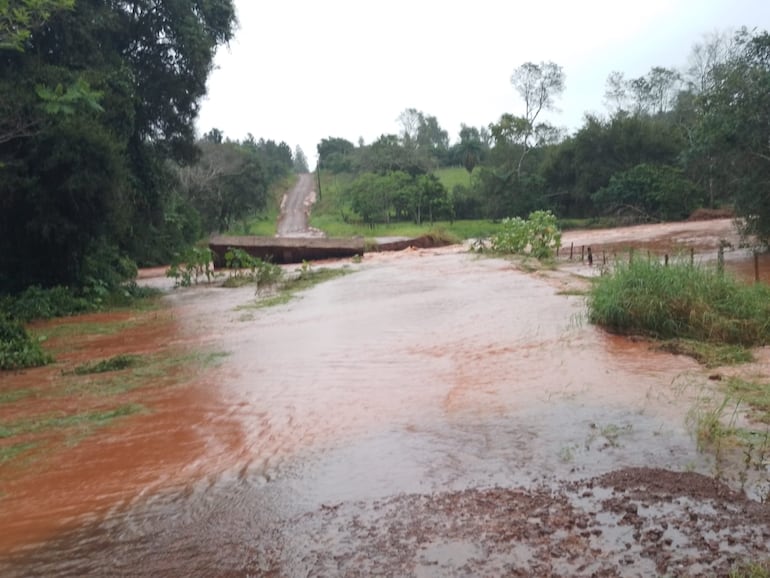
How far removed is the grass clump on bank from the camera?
857 centimetres

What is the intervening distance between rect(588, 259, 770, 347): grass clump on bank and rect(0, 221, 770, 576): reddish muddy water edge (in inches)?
18.9

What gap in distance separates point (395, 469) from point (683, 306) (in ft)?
18.9

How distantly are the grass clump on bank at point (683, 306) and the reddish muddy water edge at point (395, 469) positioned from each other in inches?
18.9

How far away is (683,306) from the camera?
904 cm

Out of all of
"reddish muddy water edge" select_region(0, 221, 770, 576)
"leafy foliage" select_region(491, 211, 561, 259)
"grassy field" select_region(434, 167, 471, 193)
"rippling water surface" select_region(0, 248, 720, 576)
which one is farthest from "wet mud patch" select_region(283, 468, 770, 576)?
"grassy field" select_region(434, 167, 471, 193)

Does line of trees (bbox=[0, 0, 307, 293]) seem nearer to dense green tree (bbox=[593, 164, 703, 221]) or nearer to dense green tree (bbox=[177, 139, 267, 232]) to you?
dense green tree (bbox=[177, 139, 267, 232])

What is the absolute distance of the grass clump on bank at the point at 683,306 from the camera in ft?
28.1

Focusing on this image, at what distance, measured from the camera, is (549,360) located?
27.1ft

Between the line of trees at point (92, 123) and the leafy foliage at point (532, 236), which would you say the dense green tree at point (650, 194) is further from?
the line of trees at point (92, 123)

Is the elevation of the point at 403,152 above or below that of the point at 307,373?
above

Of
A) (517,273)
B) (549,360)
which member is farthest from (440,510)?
(517,273)

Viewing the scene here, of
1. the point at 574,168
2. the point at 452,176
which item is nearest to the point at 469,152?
the point at 452,176

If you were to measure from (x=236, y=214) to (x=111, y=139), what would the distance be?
3315 centimetres

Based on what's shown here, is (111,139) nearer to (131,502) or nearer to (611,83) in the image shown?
(131,502)
